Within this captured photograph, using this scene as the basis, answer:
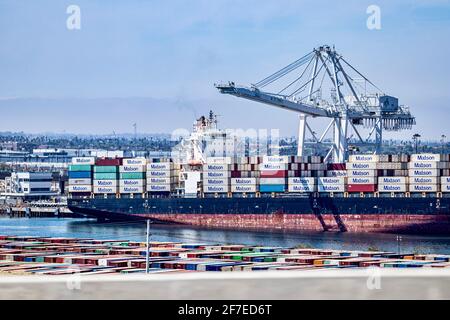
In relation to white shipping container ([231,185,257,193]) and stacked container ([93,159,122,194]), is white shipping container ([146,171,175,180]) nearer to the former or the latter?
stacked container ([93,159,122,194])

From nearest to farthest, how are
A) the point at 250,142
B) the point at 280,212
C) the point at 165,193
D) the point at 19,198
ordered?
1. the point at 280,212
2. the point at 165,193
3. the point at 250,142
4. the point at 19,198

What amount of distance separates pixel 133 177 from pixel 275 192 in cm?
660

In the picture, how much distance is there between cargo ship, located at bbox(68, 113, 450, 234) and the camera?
36344 millimetres

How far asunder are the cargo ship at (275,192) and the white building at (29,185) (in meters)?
14.1

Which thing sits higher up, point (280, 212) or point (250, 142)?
point (250, 142)

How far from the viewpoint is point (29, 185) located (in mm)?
57125

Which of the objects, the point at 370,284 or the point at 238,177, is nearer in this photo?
the point at 370,284

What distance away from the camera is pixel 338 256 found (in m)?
19.0

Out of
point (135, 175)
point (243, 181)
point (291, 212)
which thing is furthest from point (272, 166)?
point (135, 175)

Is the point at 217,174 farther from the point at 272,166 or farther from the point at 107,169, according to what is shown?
the point at 107,169

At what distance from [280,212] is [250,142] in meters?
11.3

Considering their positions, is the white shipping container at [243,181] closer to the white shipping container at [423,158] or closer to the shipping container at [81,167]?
the white shipping container at [423,158]

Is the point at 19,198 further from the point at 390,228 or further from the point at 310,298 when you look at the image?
the point at 310,298

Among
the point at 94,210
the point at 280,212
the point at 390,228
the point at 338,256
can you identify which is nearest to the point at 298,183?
the point at 280,212
